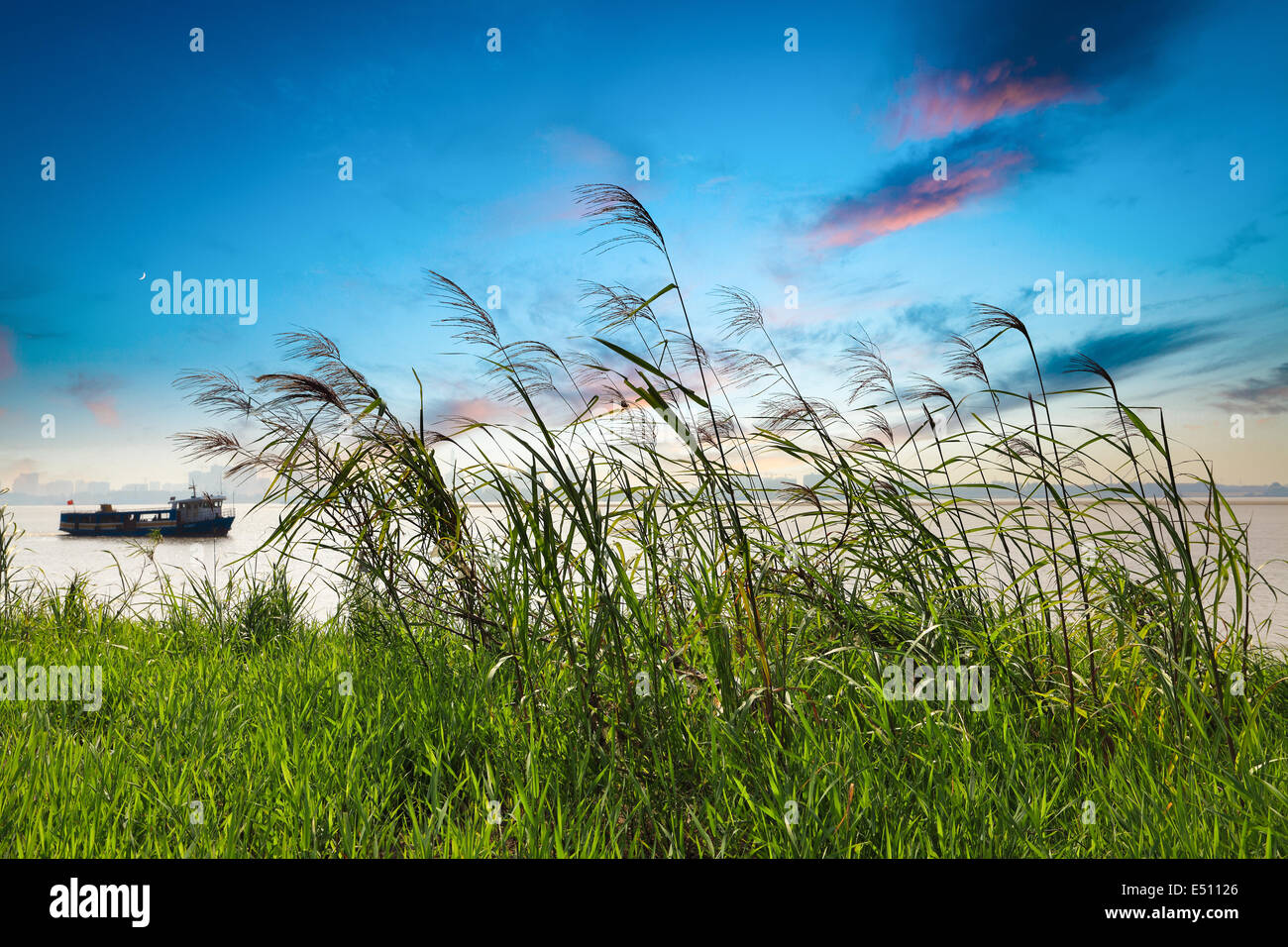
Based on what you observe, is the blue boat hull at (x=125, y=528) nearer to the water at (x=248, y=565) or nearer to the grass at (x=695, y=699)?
the water at (x=248, y=565)

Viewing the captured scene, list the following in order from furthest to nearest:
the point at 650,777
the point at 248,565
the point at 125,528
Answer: the point at 125,528, the point at 248,565, the point at 650,777

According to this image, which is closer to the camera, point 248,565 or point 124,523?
point 248,565

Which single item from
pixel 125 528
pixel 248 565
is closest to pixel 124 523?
pixel 125 528

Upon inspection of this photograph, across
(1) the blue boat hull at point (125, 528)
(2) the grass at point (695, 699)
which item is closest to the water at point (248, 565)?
(2) the grass at point (695, 699)

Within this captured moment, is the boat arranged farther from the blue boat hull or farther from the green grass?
the green grass

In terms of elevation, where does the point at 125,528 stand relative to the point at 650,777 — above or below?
above

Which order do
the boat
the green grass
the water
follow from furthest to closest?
the boat → the water → the green grass

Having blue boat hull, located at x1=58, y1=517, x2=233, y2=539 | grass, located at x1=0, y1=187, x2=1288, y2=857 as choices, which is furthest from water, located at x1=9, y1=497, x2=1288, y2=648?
blue boat hull, located at x1=58, y1=517, x2=233, y2=539

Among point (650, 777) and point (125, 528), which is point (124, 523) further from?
point (650, 777)

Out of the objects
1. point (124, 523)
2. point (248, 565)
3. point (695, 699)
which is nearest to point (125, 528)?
point (124, 523)

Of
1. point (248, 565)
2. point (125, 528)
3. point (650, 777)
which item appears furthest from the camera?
point (125, 528)

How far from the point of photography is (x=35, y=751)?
6.31 ft
